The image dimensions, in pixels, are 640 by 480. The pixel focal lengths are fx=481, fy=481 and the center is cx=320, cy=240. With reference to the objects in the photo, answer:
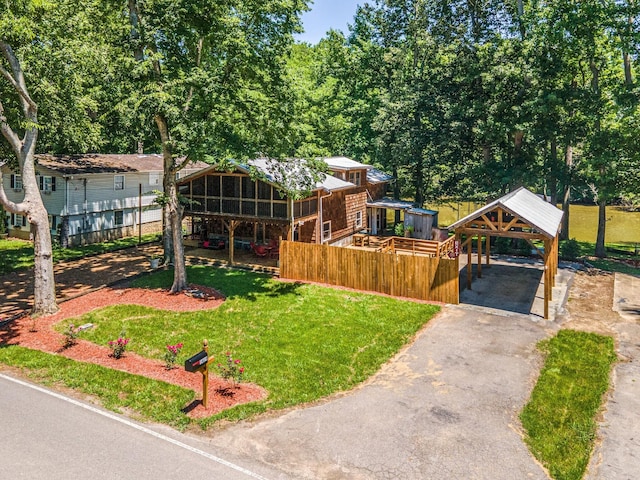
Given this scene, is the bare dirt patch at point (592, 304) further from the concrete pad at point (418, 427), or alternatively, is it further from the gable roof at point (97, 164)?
the gable roof at point (97, 164)

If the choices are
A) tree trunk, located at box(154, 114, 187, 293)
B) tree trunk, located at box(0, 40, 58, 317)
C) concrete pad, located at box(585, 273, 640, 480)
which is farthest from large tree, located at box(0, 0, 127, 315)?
concrete pad, located at box(585, 273, 640, 480)

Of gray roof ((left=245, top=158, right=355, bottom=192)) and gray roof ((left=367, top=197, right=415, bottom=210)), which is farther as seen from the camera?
gray roof ((left=367, top=197, right=415, bottom=210))

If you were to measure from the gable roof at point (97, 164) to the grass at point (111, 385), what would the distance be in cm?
1915

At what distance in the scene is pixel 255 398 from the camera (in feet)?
40.5

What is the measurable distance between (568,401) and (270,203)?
1750 centimetres

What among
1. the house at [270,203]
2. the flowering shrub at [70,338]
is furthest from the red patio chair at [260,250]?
the flowering shrub at [70,338]

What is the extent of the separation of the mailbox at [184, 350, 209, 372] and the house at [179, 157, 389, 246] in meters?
10.9

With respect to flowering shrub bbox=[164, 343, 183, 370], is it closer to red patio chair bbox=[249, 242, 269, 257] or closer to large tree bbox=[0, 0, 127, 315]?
large tree bbox=[0, 0, 127, 315]

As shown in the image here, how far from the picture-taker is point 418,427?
11.1 meters

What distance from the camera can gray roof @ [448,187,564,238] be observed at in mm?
19047

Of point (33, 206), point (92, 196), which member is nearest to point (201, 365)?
point (33, 206)

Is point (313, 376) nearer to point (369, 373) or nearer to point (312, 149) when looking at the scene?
point (369, 373)

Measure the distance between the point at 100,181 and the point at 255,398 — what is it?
88.4 feet

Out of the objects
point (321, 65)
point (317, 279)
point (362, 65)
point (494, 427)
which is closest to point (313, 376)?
point (494, 427)
